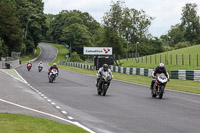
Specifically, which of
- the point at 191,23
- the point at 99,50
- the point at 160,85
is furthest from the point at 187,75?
the point at 191,23

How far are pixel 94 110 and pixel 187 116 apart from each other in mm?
2877

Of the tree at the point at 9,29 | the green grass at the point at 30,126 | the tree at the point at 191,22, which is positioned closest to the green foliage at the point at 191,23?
the tree at the point at 191,22

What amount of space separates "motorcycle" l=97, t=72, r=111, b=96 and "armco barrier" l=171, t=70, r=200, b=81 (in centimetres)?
1505

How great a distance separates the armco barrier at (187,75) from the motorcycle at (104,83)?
15.0 m

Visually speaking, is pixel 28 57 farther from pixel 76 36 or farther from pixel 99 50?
pixel 99 50

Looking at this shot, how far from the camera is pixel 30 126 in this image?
805 cm

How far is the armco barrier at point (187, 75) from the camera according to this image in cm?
3200

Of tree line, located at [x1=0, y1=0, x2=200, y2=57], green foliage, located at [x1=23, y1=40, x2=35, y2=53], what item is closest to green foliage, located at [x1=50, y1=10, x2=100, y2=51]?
tree line, located at [x1=0, y1=0, x2=200, y2=57]

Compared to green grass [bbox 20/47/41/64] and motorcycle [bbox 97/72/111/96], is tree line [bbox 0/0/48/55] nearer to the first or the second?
green grass [bbox 20/47/41/64]

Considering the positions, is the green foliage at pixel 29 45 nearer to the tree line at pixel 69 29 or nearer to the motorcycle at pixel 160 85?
the tree line at pixel 69 29

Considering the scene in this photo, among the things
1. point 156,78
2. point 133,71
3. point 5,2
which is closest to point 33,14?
point 5,2

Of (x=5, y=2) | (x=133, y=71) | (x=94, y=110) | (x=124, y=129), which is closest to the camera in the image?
(x=124, y=129)

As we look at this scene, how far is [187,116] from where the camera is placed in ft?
36.1

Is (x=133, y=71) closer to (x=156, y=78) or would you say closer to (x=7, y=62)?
(x=7, y=62)
